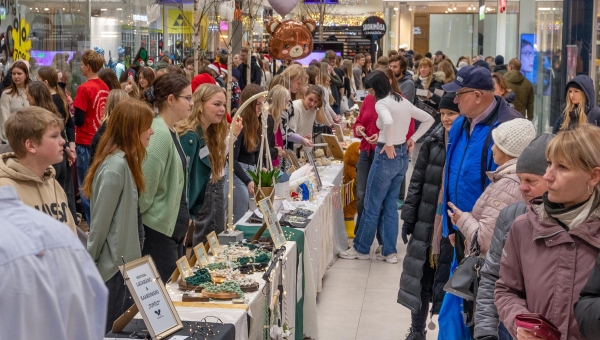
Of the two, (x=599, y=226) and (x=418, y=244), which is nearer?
(x=599, y=226)

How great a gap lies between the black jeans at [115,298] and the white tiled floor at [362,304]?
7.03ft

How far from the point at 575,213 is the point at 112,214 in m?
2.00

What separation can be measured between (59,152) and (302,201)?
117 inches

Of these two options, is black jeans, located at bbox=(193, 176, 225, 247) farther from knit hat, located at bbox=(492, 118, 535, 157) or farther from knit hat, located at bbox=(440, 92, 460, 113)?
knit hat, located at bbox=(492, 118, 535, 157)

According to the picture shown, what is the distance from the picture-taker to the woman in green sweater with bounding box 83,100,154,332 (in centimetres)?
359

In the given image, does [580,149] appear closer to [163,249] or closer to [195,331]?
[195,331]

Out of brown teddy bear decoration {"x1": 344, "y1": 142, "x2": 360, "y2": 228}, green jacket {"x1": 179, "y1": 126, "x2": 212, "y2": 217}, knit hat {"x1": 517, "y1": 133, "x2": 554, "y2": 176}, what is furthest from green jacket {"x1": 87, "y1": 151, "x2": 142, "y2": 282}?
brown teddy bear decoration {"x1": 344, "y1": 142, "x2": 360, "y2": 228}

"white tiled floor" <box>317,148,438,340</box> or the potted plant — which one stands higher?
the potted plant

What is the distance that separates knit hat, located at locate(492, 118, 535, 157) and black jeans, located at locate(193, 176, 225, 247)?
2509mm

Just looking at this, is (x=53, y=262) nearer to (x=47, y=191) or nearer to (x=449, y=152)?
(x=47, y=191)

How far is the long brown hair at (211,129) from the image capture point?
197 inches

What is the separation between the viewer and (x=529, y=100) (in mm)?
11602

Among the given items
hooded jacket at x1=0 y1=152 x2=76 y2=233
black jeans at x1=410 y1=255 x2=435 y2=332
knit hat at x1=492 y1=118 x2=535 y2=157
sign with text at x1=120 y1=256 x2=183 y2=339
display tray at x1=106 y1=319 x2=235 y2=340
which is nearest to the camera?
sign with text at x1=120 y1=256 x2=183 y2=339

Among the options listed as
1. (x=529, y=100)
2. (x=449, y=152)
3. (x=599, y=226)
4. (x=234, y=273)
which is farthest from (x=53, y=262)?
(x=529, y=100)
